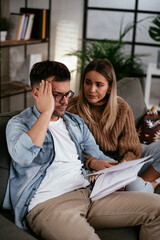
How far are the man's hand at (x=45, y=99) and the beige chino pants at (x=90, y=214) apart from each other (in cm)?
38

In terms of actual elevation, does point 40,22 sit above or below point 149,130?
above

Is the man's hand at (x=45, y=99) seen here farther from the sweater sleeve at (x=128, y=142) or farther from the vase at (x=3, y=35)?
the vase at (x=3, y=35)

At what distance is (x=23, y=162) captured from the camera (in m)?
1.33

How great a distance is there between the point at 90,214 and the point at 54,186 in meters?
0.20

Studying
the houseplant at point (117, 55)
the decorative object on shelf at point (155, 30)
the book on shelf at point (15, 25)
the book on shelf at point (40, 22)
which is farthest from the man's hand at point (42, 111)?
the decorative object on shelf at point (155, 30)

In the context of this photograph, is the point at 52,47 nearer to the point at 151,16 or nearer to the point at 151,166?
the point at 151,16

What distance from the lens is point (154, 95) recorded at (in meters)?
4.38

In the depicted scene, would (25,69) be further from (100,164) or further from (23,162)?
(23,162)

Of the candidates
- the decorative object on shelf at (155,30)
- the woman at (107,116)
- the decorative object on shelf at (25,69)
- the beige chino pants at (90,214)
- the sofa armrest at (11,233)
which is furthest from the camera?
the decorative object on shelf at (155,30)

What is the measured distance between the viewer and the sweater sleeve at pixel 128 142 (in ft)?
6.57

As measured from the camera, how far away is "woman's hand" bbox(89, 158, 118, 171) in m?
1.62

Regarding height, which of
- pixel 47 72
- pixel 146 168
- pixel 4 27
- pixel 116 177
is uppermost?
pixel 4 27

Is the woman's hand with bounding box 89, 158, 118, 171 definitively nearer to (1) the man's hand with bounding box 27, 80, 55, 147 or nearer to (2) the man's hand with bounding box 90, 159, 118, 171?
(2) the man's hand with bounding box 90, 159, 118, 171

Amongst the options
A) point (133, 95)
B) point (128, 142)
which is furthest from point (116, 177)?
point (133, 95)
